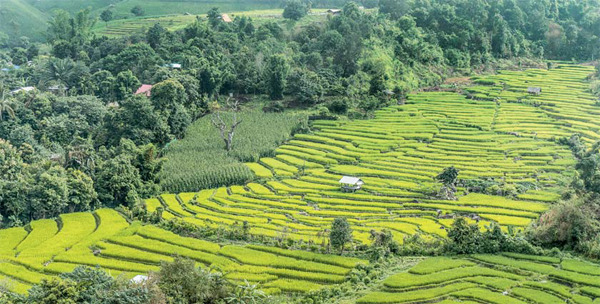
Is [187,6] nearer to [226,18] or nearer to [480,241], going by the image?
[226,18]

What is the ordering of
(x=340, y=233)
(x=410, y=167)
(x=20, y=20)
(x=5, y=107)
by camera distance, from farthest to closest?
(x=20, y=20) → (x=5, y=107) → (x=410, y=167) → (x=340, y=233)

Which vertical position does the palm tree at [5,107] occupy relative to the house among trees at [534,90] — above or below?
below

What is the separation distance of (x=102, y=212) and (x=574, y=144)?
135 ft

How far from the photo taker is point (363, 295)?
105 ft

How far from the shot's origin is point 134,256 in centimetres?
3766

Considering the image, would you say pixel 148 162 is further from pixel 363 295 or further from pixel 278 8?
pixel 278 8

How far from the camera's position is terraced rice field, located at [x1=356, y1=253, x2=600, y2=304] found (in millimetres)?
31219

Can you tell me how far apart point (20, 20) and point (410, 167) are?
76.8 meters

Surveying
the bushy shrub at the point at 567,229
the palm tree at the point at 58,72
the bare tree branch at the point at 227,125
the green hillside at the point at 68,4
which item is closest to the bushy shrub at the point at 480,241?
the bushy shrub at the point at 567,229

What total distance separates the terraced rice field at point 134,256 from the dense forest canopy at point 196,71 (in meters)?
3.63

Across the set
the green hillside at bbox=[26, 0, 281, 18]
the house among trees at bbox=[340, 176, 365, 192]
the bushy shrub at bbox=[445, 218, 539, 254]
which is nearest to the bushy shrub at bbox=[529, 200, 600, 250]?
the bushy shrub at bbox=[445, 218, 539, 254]

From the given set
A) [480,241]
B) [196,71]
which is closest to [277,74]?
[196,71]

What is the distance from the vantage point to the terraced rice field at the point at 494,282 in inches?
1229

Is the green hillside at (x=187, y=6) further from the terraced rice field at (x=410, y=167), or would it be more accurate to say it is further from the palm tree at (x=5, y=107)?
the palm tree at (x=5, y=107)
